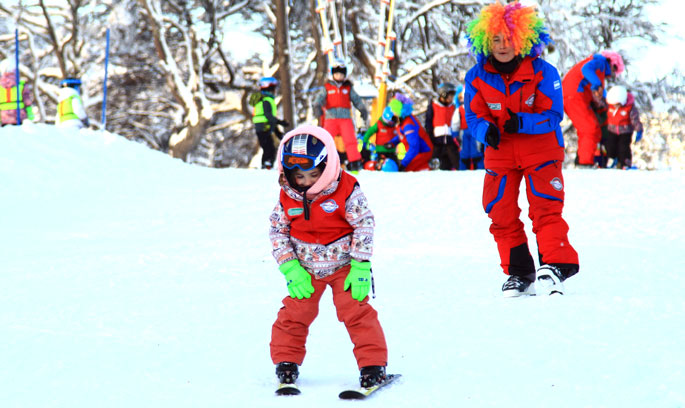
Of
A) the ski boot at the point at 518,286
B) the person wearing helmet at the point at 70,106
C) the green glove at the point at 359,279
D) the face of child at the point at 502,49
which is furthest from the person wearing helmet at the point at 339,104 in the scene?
the green glove at the point at 359,279

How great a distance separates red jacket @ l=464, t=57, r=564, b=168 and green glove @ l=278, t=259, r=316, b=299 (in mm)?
1588

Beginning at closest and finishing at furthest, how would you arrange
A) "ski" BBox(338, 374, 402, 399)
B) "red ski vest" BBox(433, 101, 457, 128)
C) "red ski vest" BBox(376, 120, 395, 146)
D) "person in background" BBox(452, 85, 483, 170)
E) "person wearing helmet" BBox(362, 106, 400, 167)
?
"ski" BBox(338, 374, 402, 399) < "person in background" BBox(452, 85, 483, 170) < "red ski vest" BBox(433, 101, 457, 128) < "person wearing helmet" BBox(362, 106, 400, 167) < "red ski vest" BBox(376, 120, 395, 146)

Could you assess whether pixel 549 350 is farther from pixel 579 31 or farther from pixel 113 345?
pixel 579 31

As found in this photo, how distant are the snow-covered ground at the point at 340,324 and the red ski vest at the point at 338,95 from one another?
2818mm

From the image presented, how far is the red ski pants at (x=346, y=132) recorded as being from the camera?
440 inches

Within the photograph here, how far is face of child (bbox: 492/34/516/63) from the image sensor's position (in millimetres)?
4113

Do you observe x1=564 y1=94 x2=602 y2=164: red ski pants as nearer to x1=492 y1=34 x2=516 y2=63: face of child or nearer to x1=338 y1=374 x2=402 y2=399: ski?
x1=492 y1=34 x2=516 y2=63: face of child

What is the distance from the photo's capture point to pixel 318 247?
9.93ft

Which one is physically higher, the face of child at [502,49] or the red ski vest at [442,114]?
the face of child at [502,49]

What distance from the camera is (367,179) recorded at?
973cm

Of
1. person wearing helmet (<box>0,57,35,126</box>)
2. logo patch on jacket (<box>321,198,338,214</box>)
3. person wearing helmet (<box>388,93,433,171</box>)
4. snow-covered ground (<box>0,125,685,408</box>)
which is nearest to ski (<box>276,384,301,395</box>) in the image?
snow-covered ground (<box>0,125,685,408</box>)

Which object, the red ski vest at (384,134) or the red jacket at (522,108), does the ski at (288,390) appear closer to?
the red jacket at (522,108)

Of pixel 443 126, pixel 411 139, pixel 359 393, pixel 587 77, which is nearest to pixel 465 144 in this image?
pixel 443 126

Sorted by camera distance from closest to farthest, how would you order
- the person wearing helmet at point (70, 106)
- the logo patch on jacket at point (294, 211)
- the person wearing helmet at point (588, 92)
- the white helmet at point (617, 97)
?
1. the logo patch on jacket at point (294, 211)
2. the person wearing helmet at point (588, 92)
3. the white helmet at point (617, 97)
4. the person wearing helmet at point (70, 106)
